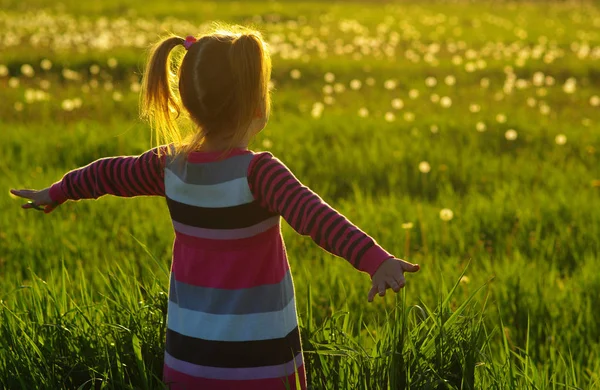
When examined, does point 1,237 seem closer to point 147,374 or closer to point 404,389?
point 147,374

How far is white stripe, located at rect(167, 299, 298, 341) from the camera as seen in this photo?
2191 millimetres

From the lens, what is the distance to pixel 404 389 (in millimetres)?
2447

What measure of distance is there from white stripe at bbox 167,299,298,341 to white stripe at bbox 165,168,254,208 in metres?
0.26

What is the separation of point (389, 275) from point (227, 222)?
1.39 ft

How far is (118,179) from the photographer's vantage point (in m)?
2.46

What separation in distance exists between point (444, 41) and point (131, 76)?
639cm

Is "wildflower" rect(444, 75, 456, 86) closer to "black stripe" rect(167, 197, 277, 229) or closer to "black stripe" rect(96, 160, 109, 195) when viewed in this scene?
"black stripe" rect(96, 160, 109, 195)

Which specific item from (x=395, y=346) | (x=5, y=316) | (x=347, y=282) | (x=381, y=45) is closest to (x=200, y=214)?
(x=395, y=346)

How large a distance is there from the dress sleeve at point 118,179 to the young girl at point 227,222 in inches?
4.7

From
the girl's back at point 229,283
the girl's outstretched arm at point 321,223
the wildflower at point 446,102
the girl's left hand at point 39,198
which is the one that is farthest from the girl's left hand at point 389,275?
the wildflower at point 446,102

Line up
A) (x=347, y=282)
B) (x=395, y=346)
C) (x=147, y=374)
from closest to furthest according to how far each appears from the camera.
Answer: (x=395, y=346) < (x=147, y=374) < (x=347, y=282)

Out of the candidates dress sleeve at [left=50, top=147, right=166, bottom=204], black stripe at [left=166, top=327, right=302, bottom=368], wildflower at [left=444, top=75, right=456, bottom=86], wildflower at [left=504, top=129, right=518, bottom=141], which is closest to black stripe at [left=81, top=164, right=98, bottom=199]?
dress sleeve at [left=50, top=147, right=166, bottom=204]

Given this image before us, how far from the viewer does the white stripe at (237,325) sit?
7.19 feet

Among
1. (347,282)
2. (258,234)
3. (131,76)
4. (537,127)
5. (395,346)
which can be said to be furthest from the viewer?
(131,76)
